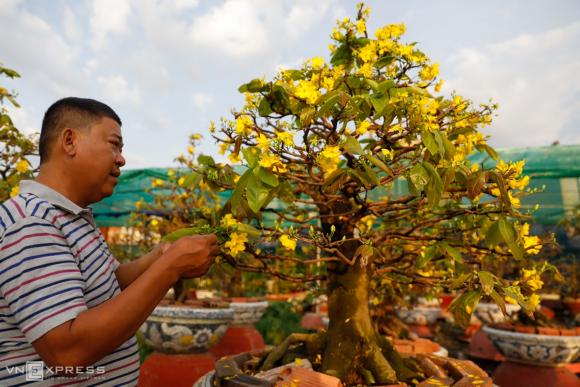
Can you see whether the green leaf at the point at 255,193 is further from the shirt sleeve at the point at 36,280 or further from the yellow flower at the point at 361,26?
the yellow flower at the point at 361,26

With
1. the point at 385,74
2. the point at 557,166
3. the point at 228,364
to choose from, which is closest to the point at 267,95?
the point at 385,74

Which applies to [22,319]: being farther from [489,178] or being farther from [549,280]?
[549,280]

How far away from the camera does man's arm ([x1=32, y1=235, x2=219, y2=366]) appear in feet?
3.14

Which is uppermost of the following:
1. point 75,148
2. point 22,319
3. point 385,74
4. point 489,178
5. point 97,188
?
point 385,74

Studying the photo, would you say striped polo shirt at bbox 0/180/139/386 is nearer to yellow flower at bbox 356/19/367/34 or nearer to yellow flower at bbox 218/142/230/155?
yellow flower at bbox 218/142/230/155

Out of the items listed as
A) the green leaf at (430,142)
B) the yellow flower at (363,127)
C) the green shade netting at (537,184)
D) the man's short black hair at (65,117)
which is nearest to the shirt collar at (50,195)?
the man's short black hair at (65,117)

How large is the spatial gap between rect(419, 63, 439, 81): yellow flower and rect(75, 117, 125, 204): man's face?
1368 millimetres

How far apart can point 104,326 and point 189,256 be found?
0.31 metres

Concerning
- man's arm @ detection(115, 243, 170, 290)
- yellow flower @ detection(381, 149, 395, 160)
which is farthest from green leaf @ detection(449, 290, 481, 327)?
man's arm @ detection(115, 243, 170, 290)

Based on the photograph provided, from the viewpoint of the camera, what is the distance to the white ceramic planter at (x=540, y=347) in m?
3.36

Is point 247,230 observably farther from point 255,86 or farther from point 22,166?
point 22,166

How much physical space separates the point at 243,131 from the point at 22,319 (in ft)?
3.46

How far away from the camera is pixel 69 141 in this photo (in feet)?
4.25

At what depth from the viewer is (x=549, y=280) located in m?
6.68
